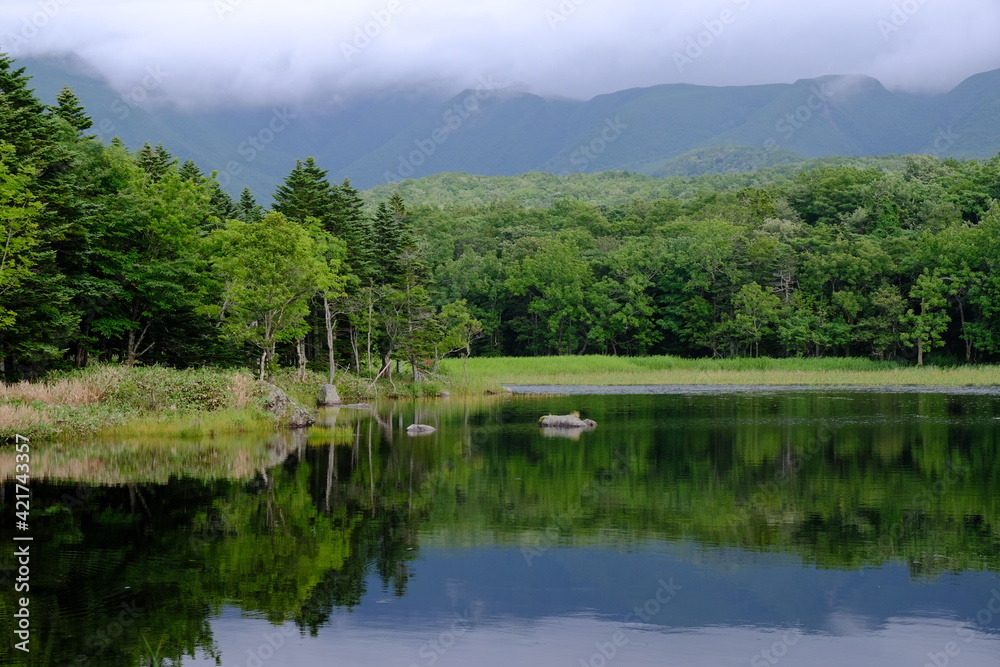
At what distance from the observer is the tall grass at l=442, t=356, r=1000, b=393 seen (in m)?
68.6

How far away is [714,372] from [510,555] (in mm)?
62247

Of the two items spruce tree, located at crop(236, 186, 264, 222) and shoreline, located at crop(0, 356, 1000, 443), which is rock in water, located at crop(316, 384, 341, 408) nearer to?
shoreline, located at crop(0, 356, 1000, 443)

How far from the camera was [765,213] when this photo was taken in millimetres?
110375

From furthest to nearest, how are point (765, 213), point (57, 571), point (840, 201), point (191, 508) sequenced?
point (765, 213), point (840, 201), point (191, 508), point (57, 571)

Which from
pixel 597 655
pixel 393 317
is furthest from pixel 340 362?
pixel 597 655

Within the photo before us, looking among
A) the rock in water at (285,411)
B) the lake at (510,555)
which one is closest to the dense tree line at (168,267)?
the rock in water at (285,411)

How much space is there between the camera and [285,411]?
3847 centimetres

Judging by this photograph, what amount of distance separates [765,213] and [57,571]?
104m

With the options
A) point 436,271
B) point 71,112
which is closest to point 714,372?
point 436,271

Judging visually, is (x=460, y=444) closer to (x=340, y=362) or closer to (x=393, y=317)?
(x=393, y=317)

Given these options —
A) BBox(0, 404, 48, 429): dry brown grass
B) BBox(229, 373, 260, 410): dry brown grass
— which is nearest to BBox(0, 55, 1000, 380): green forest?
BBox(0, 404, 48, 429): dry brown grass

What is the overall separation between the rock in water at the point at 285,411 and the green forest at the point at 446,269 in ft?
22.9

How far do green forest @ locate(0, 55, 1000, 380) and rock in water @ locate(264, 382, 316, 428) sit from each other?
22.9ft

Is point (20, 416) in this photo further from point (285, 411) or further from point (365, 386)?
point (365, 386)
